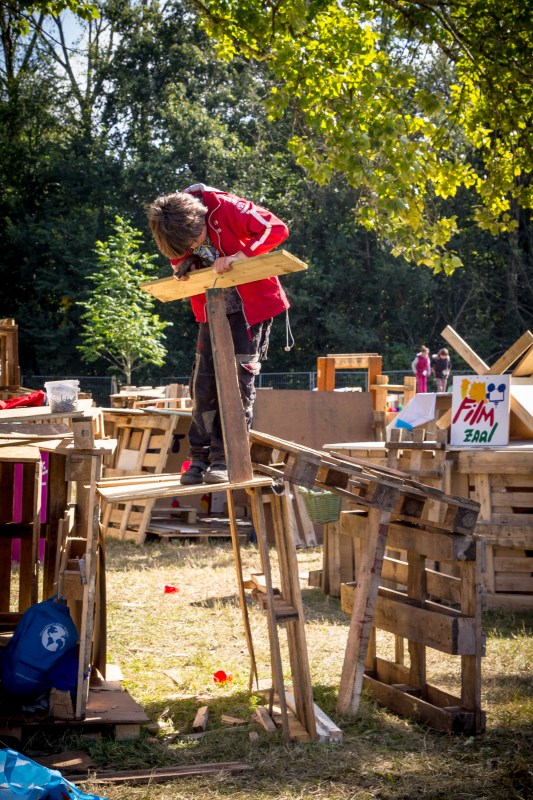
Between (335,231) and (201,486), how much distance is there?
36.3 metres

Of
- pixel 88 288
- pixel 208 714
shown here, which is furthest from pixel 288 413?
pixel 88 288

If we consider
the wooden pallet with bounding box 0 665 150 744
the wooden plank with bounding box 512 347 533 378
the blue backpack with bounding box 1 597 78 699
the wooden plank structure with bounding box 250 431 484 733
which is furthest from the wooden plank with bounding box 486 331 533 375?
the blue backpack with bounding box 1 597 78 699

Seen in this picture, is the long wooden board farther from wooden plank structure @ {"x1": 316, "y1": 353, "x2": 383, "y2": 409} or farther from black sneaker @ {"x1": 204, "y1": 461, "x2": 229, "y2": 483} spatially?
wooden plank structure @ {"x1": 316, "y1": 353, "x2": 383, "y2": 409}

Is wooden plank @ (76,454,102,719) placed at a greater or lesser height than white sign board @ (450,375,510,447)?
lesser

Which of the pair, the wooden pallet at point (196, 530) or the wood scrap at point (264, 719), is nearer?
the wood scrap at point (264, 719)

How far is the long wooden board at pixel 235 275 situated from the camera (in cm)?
410

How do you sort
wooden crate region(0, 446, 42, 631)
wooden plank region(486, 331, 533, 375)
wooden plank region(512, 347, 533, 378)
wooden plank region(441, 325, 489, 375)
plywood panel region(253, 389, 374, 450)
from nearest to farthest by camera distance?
wooden crate region(0, 446, 42, 631)
wooden plank region(486, 331, 533, 375)
wooden plank region(512, 347, 533, 378)
wooden plank region(441, 325, 489, 375)
plywood panel region(253, 389, 374, 450)

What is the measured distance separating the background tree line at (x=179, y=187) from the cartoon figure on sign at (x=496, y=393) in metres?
29.1

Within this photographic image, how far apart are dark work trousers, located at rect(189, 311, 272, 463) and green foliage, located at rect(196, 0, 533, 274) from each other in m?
5.61

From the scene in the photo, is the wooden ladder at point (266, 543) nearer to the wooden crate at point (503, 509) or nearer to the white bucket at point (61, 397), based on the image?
the white bucket at point (61, 397)

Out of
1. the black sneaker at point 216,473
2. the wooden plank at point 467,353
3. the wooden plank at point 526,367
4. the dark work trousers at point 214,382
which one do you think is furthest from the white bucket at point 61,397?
the wooden plank at point 526,367

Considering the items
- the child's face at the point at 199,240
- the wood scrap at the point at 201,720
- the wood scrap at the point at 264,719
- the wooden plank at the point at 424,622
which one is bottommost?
the wood scrap at the point at 201,720

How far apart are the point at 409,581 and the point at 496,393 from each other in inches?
107

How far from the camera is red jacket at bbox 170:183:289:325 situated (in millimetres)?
4500
